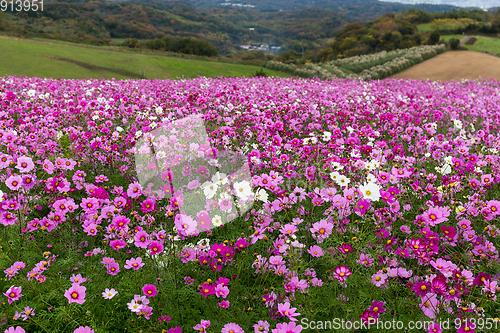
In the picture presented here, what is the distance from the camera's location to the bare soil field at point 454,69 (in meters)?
23.4

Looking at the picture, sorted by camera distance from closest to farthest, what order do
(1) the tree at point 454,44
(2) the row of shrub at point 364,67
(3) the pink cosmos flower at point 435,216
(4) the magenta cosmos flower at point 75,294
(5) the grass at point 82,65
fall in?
(4) the magenta cosmos flower at point 75,294 < (3) the pink cosmos flower at point 435,216 < (5) the grass at point 82,65 < (2) the row of shrub at point 364,67 < (1) the tree at point 454,44

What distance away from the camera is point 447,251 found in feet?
9.46

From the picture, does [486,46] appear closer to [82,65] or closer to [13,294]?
[82,65]

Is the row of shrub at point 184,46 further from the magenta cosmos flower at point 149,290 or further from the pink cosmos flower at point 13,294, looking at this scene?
the magenta cosmos flower at point 149,290

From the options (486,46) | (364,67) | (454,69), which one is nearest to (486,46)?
(486,46)

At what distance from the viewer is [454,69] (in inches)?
1015

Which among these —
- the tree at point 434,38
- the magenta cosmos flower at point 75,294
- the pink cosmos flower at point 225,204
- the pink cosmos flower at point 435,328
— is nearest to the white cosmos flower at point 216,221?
the pink cosmos flower at point 225,204

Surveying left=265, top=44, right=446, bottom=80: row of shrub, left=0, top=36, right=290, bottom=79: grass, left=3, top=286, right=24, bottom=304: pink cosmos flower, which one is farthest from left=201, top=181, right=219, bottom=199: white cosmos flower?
left=265, top=44, right=446, bottom=80: row of shrub

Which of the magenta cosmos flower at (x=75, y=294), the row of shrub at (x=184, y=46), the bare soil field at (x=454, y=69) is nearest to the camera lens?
the magenta cosmos flower at (x=75, y=294)

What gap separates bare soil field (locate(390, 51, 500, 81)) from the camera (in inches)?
922

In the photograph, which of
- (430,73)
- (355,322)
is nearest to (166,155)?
(355,322)

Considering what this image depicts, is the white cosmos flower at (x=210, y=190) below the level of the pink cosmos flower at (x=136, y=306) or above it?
above

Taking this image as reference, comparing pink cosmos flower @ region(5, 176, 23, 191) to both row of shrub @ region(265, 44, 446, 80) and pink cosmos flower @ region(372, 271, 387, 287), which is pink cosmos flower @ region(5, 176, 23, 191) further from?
row of shrub @ region(265, 44, 446, 80)

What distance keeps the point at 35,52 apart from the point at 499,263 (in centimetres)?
2503
